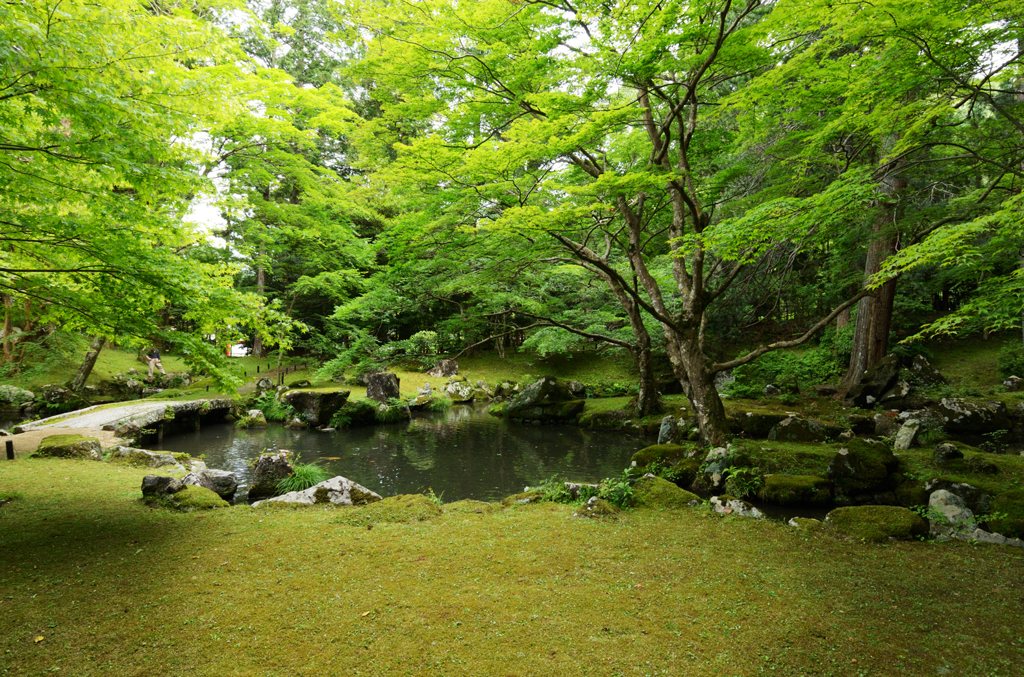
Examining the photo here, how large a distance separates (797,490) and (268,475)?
785 centimetres

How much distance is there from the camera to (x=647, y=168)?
24.8ft

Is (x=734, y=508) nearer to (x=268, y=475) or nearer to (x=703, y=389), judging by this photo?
(x=703, y=389)

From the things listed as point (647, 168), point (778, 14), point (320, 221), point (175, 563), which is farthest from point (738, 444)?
point (320, 221)

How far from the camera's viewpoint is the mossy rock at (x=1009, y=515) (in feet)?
14.4

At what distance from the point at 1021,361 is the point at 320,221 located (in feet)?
61.0

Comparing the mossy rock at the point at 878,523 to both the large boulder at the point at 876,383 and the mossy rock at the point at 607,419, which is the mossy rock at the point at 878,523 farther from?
the mossy rock at the point at 607,419

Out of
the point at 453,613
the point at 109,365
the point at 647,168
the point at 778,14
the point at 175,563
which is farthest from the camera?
the point at 109,365

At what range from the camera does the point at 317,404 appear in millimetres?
13969

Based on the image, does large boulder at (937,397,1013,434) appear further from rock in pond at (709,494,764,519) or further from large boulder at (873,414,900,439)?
rock in pond at (709,494,764,519)

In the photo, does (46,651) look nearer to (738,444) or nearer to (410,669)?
(410,669)

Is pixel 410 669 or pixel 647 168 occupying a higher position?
pixel 647 168

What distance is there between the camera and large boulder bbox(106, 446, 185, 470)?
25.8 ft

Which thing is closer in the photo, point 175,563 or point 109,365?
point 175,563

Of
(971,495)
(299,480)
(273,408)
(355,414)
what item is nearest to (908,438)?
(971,495)
